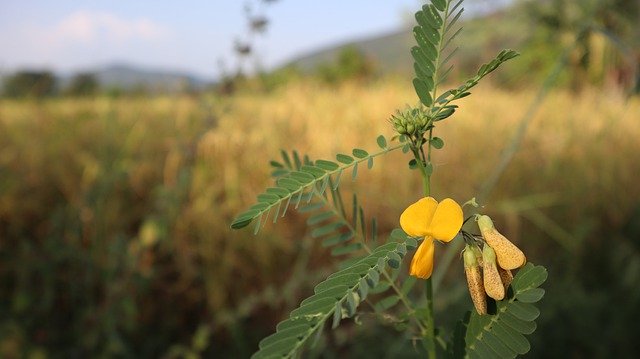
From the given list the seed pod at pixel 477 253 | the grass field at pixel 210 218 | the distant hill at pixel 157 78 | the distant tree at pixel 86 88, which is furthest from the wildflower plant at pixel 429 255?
the distant tree at pixel 86 88

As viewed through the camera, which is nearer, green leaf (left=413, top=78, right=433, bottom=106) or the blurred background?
green leaf (left=413, top=78, right=433, bottom=106)

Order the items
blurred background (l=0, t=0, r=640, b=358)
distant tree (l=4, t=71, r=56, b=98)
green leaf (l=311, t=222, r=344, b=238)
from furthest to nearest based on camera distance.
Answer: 1. distant tree (l=4, t=71, r=56, b=98)
2. blurred background (l=0, t=0, r=640, b=358)
3. green leaf (l=311, t=222, r=344, b=238)

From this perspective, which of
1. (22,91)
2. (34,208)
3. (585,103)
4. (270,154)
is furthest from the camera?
(585,103)

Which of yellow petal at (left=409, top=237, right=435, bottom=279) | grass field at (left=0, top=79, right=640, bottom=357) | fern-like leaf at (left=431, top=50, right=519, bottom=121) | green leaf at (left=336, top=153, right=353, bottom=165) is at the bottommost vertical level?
grass field at (left=0, top=79, right=640, bottom=357)

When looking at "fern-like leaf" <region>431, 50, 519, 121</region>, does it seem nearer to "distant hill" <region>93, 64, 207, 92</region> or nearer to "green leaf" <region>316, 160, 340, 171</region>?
"green leaf" <region>316, 160, 340, 171</region>

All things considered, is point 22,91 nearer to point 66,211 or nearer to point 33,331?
point 66,211

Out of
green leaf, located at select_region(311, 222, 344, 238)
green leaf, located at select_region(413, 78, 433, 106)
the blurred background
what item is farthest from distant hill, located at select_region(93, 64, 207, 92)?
green leaf, located at select_region(413, 78, 433, 106)

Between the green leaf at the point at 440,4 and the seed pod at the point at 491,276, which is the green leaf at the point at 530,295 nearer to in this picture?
the seed pod at the point at 491,276

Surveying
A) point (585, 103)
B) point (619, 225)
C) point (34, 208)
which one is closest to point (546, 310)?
point (619, 225)
